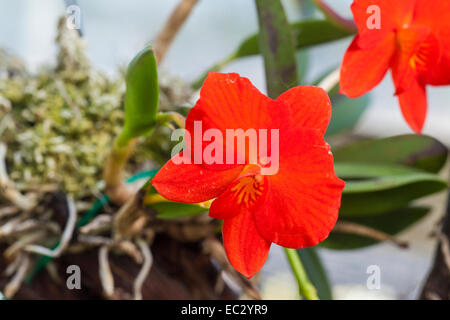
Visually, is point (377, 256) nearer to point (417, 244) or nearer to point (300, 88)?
point (417, 244)

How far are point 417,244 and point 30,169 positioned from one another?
884mm

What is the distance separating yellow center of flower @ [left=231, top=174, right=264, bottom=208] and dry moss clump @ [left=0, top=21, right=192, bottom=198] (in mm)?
269

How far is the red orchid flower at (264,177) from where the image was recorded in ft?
0.79

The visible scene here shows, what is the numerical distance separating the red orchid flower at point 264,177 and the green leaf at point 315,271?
0.83ft

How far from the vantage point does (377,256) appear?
3.11 feet

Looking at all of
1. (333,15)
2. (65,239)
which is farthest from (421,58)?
(65,239)

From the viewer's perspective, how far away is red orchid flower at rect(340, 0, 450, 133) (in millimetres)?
315

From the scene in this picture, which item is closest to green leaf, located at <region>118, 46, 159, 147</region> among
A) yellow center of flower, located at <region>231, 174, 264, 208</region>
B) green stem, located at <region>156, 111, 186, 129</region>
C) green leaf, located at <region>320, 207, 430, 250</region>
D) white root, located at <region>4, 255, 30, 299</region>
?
green stem, located at <region>156, 111, 186, 129</region>

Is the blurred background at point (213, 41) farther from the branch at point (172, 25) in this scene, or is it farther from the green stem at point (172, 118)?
the green stem at point (172, 118)

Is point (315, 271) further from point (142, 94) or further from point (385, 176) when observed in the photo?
point (142, 94)

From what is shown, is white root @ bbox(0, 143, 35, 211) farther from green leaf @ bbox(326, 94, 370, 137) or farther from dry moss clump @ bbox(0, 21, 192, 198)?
green leaf @ bbox(326, 94, 370, 137)

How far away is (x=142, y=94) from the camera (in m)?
0.33

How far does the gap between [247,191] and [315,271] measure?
291mm
